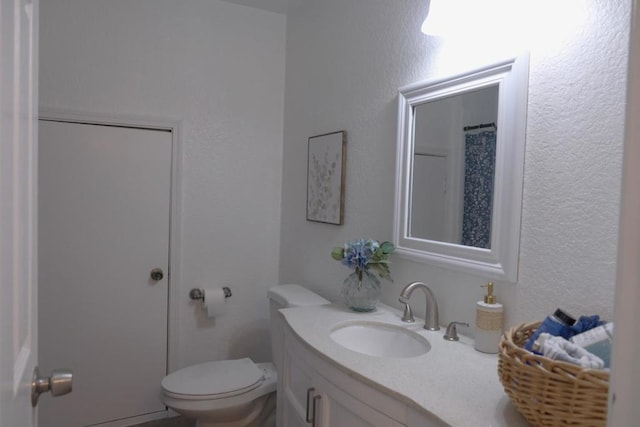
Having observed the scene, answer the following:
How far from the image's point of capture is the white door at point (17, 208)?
0.55 m

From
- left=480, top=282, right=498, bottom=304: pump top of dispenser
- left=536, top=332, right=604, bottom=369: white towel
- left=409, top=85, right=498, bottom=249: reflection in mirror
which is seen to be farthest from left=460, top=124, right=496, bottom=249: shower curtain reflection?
left=536, top=332, right=604, bottom=369: white towel

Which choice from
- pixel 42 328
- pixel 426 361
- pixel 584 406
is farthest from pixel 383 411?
pixel 42 328

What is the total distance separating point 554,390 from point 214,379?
5.16 feet

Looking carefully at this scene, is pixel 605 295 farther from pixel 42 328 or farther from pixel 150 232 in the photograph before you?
pixel 42 328

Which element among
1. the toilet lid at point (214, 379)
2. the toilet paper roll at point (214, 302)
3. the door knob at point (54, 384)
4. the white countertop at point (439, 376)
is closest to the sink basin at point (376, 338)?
the white countertop at point (439, 376)

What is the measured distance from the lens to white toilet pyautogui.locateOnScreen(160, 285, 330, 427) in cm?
183

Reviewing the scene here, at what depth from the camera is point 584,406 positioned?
733 millimetres

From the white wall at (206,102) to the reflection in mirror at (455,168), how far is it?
127 cm

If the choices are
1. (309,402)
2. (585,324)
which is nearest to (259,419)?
(309,402)

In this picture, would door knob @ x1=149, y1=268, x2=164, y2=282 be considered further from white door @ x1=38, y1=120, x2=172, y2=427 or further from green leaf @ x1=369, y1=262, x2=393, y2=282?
green leaf @ x1=369, y1=262, x2=393, y2=282

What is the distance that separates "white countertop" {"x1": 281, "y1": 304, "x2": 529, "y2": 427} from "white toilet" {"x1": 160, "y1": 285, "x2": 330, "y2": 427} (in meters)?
0.56

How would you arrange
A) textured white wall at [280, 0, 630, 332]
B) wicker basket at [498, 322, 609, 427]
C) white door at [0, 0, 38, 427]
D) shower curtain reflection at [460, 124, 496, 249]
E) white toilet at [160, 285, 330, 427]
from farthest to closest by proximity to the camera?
1. white toilet at [160, 285, 330, 427]
2. shower curtain reflection at [460, 124, 496, 249]
3. textured white wall at [280, 0, 630, 332]
4. wicker basket at [498, 322, 609, 427]
5. white door at [0, 0, 38, 427]

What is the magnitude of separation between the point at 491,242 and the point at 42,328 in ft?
7.09

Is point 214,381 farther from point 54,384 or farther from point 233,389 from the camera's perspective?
point 54,384
